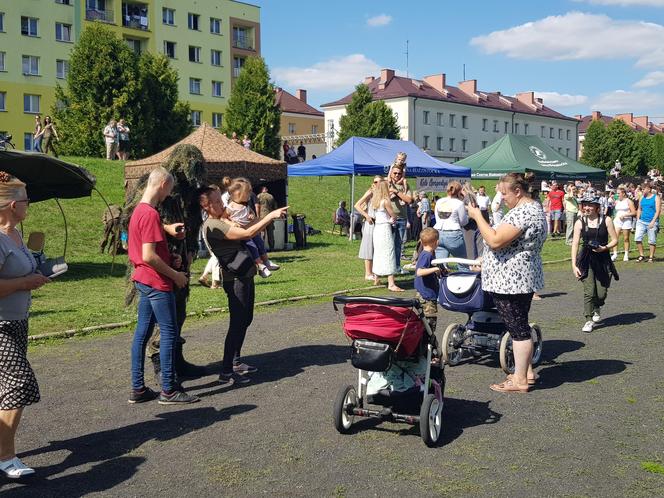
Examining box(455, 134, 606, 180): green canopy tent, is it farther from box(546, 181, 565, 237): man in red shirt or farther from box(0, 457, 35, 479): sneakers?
box(0, 457, 35, 479): sneakers

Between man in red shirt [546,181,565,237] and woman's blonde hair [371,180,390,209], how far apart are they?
15.9 meters

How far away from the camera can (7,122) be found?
5300cm

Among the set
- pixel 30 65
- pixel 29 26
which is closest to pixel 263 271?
pixel 30 65

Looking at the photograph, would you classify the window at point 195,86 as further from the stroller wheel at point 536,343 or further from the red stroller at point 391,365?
the red stroller at point 391,365

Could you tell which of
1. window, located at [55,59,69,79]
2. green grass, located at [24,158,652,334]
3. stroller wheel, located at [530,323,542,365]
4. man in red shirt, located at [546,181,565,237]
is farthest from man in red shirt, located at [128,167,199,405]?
window, located at [55,59,69,79]

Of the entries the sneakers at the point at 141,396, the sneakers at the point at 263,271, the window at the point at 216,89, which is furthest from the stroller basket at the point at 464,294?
the window at the point at 216,89

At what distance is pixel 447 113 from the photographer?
86750mm

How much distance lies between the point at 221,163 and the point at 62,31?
45090 millimetres

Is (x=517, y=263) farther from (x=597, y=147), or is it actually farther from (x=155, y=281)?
(x=597, y=147)

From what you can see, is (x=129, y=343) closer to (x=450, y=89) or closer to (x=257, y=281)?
(x=257, y=281)

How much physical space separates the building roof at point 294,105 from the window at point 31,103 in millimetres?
34513

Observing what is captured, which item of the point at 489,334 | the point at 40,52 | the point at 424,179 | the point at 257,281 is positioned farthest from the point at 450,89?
the point at 489,334

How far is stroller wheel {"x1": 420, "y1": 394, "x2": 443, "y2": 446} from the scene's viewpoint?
478 cm

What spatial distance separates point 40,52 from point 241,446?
56.7m
